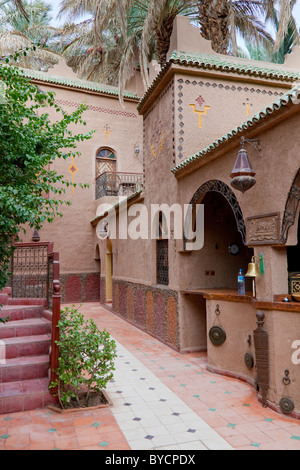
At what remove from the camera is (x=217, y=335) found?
6.85m

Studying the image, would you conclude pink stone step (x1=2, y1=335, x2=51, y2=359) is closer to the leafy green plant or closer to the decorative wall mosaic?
the leafy green plant

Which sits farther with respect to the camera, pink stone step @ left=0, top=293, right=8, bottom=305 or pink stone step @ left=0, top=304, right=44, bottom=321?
pink stone step @ left=0, top=293, right=8, bottom=305

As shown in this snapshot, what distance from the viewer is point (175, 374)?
6.95 metres

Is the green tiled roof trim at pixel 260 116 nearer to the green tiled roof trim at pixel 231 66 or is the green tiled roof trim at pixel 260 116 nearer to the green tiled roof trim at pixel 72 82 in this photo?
the green tiled roof trim at pixel 231 66

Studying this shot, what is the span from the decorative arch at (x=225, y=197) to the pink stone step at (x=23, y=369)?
392cm

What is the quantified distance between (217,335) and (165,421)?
2.35 m

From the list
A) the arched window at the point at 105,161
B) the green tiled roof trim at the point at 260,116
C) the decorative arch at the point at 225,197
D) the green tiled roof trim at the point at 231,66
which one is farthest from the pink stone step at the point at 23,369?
the arched window at the point at 105,161

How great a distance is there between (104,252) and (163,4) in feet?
31.5

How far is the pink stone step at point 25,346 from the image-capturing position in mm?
6129

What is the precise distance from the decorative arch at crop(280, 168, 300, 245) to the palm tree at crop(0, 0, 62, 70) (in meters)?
17.2

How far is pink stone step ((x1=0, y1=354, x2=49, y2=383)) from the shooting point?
18.6 ft

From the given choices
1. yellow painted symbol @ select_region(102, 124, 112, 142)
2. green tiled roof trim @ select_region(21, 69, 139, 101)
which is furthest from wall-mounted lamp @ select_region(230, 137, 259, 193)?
green tiled roof trim @ select_region(21, 69, 139, 101)
